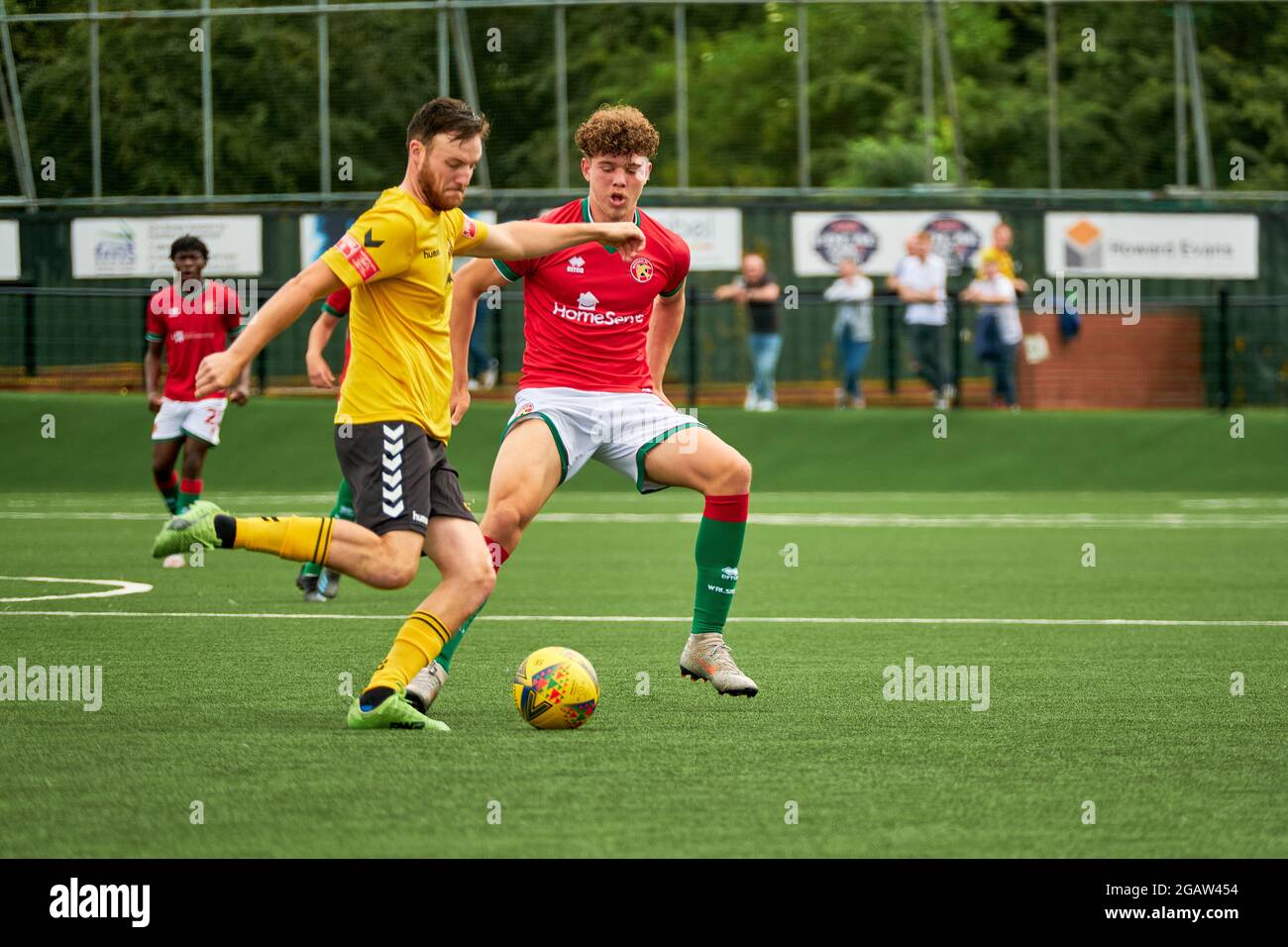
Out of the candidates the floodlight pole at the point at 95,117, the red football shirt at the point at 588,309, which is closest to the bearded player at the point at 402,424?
the red football shirt at the point at 588,309

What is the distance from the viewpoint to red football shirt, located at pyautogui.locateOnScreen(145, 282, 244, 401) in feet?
48.4

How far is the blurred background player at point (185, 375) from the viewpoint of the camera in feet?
47.4

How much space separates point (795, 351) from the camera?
25.8 m

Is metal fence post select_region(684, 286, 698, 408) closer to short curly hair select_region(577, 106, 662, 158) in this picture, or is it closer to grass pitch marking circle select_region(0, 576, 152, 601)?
grass pitch marking circle select_region(0, 576, 152, 601)

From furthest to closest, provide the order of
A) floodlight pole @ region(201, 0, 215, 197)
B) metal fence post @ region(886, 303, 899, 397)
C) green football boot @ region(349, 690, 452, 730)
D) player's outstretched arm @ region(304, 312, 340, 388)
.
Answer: floodlight pole @ region(201, 0, 215, 197), metal fence post @ region(886, 303, 899, 397), player's outstretched arm @ region(304, 312, 340, 388), green football boot @ region(349, 690, 452, 730)

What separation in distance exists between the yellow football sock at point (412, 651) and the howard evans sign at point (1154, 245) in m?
22.0

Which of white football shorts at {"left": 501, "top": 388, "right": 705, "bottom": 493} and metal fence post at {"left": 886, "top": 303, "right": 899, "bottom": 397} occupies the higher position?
metal fence post at {"left": 886, "top": 303, "right": 899, "bottom": 397}

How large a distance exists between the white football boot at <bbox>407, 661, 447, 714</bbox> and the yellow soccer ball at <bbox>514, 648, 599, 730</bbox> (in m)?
0.37

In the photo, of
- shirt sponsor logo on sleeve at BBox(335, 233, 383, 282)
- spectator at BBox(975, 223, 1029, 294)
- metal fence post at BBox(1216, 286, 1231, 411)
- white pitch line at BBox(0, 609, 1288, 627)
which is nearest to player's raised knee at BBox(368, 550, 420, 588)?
shirt sponsor logo on sleeve at BBox(335, 233, 383, 282)

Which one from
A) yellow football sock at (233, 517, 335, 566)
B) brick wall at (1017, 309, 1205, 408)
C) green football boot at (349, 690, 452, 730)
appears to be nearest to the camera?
yellow football sock at (233, 517, 335, 566)

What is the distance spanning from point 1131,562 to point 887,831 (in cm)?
944

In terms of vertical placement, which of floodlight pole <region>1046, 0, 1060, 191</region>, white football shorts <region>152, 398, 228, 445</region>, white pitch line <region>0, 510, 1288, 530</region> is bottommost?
white pitch line <region>0, 510, 1288, 530</region>

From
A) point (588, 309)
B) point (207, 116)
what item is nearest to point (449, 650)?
point (588, 309)
